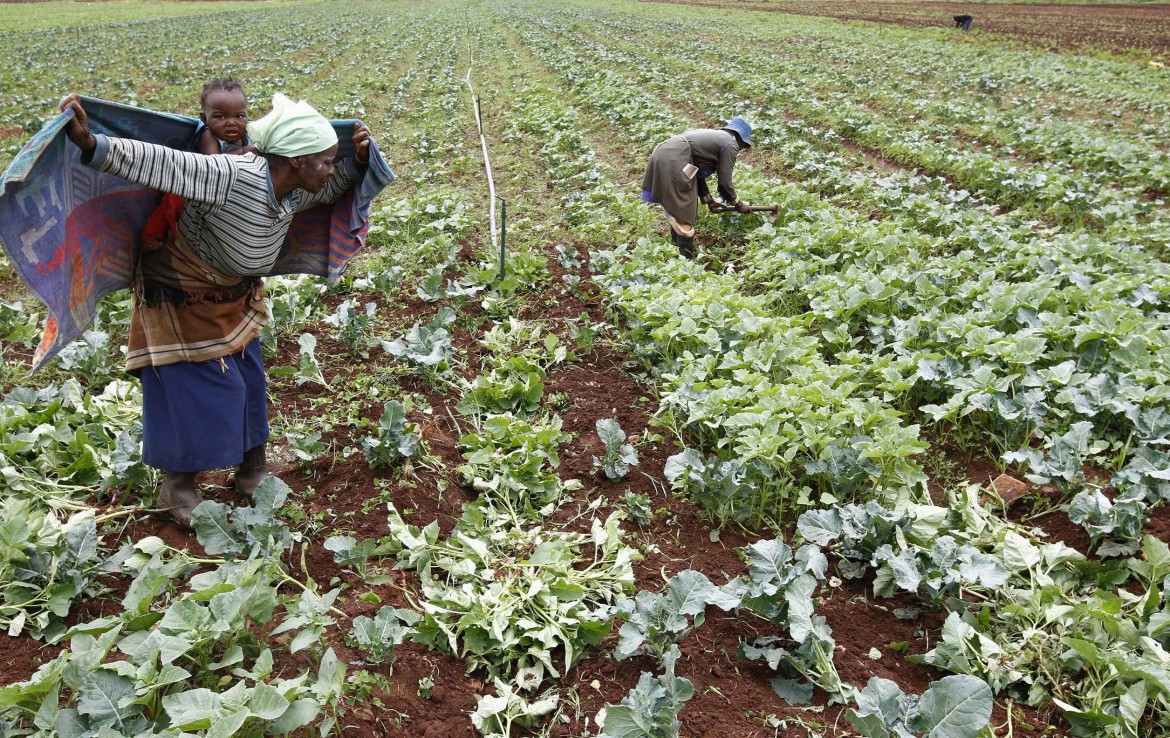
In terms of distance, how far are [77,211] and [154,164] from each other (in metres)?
0.39

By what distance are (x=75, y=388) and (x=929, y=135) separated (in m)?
11.8

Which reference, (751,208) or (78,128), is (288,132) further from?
(751,208)

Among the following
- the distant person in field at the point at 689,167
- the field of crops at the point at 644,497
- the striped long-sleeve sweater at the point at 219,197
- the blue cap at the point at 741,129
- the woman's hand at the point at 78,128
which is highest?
the woman's hand at the point at 78,128

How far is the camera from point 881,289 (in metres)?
5.21

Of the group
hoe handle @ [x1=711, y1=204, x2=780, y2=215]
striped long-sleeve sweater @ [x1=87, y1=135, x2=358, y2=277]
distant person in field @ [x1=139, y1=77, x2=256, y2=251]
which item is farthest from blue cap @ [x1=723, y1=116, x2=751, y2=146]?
distant person in field @ [x1=139, y1=77, x2=256, y2=251]

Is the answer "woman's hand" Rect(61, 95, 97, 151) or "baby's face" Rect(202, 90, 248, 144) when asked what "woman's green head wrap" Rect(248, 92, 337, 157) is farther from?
"woman's hand" Rect(61, 95, 97, 151)

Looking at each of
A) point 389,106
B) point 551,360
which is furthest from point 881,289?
point 389,106

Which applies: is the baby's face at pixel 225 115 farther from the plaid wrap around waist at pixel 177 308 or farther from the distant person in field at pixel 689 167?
the distant person in field at pixel 689 167

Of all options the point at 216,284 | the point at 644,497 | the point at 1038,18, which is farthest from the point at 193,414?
the point at 1038,18

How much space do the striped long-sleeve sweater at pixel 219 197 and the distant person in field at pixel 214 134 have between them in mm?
78

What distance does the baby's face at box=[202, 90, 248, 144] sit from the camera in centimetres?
304

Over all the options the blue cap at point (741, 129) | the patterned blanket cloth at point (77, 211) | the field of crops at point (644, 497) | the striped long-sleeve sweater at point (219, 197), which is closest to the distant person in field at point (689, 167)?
the blue cap at point (741, 129)

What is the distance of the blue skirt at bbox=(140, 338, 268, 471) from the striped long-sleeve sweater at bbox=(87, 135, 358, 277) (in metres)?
0.44

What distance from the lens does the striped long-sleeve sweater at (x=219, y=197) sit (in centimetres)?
242
